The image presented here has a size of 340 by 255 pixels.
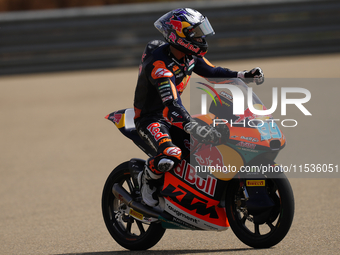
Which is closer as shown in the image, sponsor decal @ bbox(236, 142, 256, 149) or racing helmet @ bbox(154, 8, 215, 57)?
sponsor decal @ bbox(236, 142, 256, 149)

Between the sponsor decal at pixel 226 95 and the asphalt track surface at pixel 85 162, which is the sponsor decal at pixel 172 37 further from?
the asphalt track surface at pixel 85 162

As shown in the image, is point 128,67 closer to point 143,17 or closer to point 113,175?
point 143,17

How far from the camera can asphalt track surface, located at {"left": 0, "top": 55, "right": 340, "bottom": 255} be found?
200 inches

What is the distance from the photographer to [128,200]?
16.4 feet

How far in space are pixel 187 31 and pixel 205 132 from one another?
0.96 m

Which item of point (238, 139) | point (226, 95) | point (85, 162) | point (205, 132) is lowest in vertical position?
point (85, 162)

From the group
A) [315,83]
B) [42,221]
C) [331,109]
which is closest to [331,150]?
[331,109]

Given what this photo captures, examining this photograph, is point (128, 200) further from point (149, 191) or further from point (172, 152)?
point (172, 152)

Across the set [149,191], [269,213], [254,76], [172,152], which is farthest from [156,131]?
[269,213]

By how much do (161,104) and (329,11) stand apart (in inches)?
473

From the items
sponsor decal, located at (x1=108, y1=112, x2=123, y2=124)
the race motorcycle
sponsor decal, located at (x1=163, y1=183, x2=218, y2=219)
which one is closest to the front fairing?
the race motorcycle

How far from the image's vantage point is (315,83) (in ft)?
43.9

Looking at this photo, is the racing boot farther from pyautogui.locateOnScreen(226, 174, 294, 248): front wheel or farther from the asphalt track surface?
pyautogui.locateOnScreen(226, 174, 294, 248): front wheel

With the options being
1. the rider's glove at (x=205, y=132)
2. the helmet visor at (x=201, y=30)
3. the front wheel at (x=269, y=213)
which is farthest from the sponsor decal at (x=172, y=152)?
the helmet visor at (x=201, y=30)
